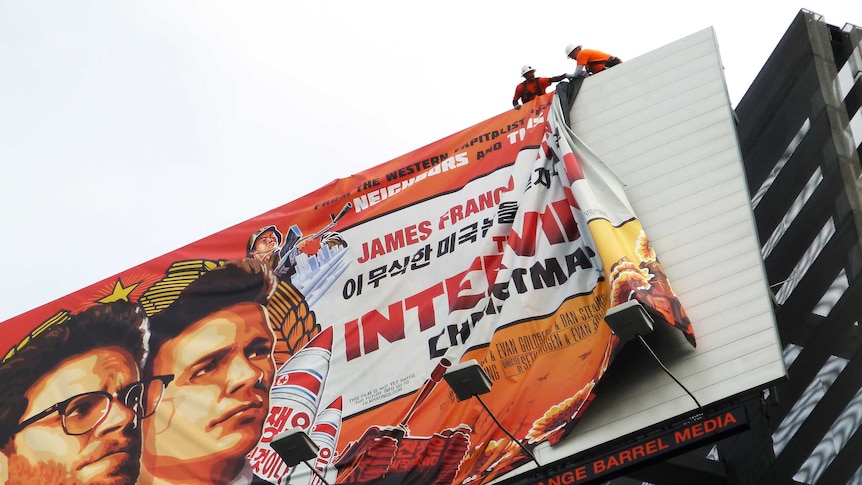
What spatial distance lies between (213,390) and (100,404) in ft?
4.98

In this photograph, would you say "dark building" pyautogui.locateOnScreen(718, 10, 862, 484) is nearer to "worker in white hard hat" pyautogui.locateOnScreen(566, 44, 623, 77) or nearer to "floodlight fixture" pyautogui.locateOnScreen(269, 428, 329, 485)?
"worker in white hard hat" pyautogui.locateOnScreen(566, 44, 623, 77)

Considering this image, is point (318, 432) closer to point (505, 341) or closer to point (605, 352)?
point (505, 341)

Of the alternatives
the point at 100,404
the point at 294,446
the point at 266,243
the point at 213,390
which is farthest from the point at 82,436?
the point at 294,446

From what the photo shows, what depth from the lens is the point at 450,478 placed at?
12.9m

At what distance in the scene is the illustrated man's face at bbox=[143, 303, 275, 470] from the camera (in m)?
14.6

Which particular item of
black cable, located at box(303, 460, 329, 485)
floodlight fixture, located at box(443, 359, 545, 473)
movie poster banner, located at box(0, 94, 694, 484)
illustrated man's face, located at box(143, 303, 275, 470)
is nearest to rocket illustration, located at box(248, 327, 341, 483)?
movie poster banner, located at box(0, 94, 694, 484)

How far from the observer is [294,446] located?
1248cm

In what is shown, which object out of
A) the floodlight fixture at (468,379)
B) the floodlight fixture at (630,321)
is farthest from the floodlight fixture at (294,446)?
the floodlight fixture at (630,321)

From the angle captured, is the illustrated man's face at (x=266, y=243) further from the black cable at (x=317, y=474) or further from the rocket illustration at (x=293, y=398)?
the black cable at (x=317, y=474)

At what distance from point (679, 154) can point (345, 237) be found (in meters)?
3.85

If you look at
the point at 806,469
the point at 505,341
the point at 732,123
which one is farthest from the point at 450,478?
the point at 732,123

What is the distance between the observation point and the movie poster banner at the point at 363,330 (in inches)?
515

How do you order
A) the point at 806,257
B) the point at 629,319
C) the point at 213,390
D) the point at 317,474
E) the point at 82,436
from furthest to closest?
the point at 82,436 < the point at 213,390 < the point at 806,257 < the point at 317,474 < the point at 629,319

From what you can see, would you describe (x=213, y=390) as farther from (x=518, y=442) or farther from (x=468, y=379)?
(x=468, y=379)
